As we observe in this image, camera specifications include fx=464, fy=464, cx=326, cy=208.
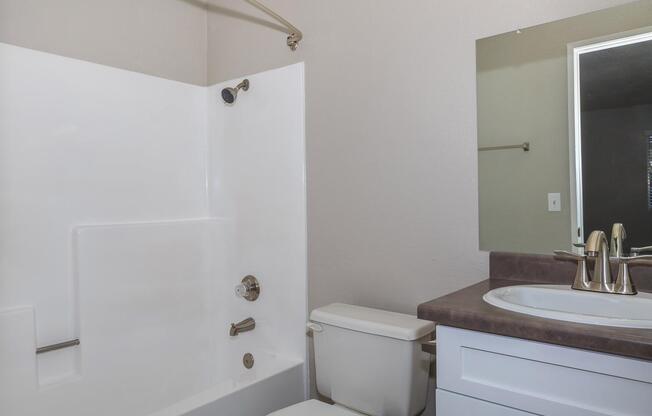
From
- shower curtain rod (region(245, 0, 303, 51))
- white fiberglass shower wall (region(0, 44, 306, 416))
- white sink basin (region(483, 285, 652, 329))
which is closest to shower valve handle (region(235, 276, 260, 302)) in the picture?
white fiberglass shower wall (region(0, 44, 306, 416))

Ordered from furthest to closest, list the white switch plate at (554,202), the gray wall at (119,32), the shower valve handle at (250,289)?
the shower valve handle at (250,289) < the gray wall at (119,32) < the white switch plate at (554,202)

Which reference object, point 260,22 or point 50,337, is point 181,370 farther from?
point 260,22

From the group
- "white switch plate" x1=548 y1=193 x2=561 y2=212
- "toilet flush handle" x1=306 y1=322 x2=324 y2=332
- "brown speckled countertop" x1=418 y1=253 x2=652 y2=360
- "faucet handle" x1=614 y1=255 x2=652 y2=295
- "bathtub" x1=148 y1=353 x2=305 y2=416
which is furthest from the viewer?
"toilet flush handle" x1=306 y1=322 x2=324 y2=332

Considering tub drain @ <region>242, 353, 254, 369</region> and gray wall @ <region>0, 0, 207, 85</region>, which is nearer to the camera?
gray wall @ <region>0, 0, 207, 85</region>

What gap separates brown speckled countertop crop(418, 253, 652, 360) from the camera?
92 cm

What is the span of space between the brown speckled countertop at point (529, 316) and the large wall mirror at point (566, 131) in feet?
0.19

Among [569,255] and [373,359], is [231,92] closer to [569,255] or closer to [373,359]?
[373,359]

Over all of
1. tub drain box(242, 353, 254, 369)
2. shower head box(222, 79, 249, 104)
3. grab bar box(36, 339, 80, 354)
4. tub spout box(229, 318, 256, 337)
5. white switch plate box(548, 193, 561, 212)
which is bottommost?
tub drain box(242, 353, 254, 369)

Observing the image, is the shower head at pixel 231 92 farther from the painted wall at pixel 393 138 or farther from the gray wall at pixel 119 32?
the gray wall at pixel 119 32

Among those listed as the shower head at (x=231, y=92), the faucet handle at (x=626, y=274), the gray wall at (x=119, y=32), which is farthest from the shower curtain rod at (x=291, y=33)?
the faucet handle at (x=626, y=274)

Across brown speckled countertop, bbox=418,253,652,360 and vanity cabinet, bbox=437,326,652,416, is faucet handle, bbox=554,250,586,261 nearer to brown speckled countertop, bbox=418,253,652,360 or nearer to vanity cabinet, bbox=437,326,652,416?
brown speckled countertop, bbox=418,253,652,360

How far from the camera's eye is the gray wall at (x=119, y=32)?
1844 mm

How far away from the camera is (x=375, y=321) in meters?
1.55

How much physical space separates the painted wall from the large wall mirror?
53 millimetres
